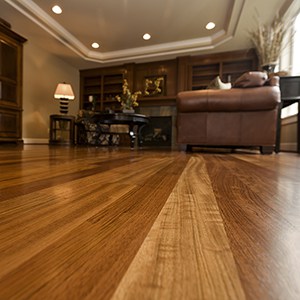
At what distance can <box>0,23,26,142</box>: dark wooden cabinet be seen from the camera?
3.20 m

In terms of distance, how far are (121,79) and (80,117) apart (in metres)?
1.95

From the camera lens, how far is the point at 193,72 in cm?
478

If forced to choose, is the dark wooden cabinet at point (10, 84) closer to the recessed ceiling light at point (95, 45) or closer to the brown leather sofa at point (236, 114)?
the recessed ceiling light at point (95, 45)

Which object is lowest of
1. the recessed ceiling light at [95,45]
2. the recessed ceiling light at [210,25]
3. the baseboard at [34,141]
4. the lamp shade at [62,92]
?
the baseboard at [34,141]

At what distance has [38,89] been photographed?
435 centimetres

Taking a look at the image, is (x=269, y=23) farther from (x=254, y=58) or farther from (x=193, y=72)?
(x=193, y=72)

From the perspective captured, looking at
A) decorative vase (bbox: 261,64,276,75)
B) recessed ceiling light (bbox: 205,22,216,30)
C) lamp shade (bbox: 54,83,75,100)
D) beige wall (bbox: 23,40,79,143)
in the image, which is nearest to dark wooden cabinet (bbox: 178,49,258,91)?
recessed ceiling light (bbox: 205,22,216,30)

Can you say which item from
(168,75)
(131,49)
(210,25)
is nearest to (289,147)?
(210,25)

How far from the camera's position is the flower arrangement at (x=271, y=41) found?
2916mm

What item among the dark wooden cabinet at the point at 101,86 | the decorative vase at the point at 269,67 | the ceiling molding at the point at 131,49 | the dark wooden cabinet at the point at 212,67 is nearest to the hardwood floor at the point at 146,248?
the decorative vase at the point at 269,67

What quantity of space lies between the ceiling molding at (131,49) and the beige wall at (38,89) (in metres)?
0.63

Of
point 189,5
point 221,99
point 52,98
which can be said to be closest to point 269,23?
point 189,5

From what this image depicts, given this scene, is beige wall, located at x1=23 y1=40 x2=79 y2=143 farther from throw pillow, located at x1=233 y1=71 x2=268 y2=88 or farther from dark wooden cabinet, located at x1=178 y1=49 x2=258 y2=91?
throw pillow, located at x1=233 y1=71 x2=268 y2=88

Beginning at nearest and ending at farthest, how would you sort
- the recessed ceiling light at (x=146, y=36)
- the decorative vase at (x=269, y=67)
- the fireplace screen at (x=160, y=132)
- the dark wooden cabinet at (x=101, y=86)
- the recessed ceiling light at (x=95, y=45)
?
the decorative vase at (x=269, y=67)
the recessed ceiling light at (x=146, y=36)
the recessed ceiling light at (x=95, y=45)
the fireplace screen at (x=160, y=132)
the dark wooden cabinet at (x=101, y=86)
